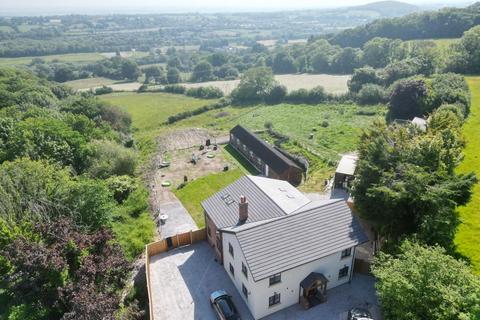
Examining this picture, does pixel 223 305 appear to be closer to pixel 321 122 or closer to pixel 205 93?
pixel 321 122

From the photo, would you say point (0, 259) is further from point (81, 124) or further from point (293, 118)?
point (293, 118)

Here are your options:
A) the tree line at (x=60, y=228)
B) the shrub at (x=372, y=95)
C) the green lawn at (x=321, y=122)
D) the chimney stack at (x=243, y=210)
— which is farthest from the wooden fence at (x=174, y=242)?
the shrub at (x=372, y=95)

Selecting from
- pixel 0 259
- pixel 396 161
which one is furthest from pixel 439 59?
pixel 0 259

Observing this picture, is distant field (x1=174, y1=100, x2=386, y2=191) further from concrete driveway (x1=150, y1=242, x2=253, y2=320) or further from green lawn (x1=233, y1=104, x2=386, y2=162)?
concrete driveway (x1=150, y1=242, x2=253, y2=320)

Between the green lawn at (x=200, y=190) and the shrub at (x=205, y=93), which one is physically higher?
the green lawn at (x=200, y=190)

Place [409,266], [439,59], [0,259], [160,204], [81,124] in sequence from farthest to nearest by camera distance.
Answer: [439,59], [81,124], [160,204], [0,259], [409,266]

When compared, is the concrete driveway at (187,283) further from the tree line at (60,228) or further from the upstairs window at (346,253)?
the upstairs window at (346,253)

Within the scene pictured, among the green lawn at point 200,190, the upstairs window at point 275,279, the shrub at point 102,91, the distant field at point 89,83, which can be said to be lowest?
the distant field at point 89,83

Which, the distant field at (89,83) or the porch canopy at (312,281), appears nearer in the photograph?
the porch canopy at (312,281)
